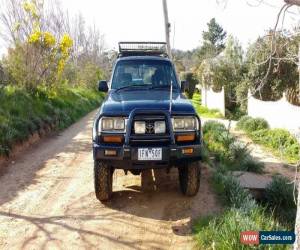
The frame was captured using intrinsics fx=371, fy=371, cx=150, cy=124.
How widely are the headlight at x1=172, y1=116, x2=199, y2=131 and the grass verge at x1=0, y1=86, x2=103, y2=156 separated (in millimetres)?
4820

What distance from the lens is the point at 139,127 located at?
5.09 m

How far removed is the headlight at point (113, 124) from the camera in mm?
5105

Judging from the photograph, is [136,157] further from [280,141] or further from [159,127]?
[280,141]

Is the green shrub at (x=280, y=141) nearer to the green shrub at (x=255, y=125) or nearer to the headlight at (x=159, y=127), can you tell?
the green shrub at (x=255, y=125)

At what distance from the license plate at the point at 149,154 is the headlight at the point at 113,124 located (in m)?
0.41

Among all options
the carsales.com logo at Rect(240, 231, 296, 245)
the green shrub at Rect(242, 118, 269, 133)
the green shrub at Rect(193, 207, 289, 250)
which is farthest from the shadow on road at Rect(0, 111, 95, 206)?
the green shrub at Rect(242, 118, 269, 133)

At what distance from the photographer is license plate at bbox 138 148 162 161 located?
499cm

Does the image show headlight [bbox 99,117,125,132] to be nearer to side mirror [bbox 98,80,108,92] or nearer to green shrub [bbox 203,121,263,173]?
side mirror [bbox 98,80,108,92]

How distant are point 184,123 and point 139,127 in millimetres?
640

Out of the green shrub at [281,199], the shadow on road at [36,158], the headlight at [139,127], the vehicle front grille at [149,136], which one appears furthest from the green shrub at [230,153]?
the headlight at [139,127]

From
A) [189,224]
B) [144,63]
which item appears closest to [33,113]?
[144,63]

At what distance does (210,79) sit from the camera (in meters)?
26.7

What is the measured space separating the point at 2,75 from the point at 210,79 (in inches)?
608

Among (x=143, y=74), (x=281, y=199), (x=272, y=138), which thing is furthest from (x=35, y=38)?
(x=281, y=199)
